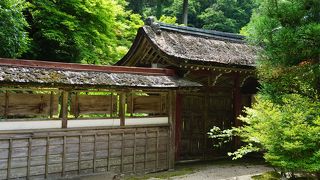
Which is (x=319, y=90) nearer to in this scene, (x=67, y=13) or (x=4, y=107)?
(x=4, y=107)

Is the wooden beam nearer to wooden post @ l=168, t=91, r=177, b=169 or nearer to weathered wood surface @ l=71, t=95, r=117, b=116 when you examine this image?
weathered wood surface @ l=71, t=95, r=117, b=116

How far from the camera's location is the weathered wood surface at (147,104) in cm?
1070

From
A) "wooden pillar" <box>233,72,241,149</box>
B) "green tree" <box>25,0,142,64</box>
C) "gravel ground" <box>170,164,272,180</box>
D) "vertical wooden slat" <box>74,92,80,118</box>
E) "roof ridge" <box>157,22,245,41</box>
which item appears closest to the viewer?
"vertical wooden slat" <box>74,92,80,118</box>

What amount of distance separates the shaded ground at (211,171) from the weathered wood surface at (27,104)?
2.21 metres

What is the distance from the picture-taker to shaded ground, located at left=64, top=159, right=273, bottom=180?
34.0 ft

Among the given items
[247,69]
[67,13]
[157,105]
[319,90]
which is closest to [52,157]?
[157,105]

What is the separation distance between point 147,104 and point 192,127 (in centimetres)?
281

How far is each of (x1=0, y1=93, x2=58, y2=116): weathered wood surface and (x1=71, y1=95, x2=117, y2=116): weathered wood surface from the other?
23.2 inches

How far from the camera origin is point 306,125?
7.04 m

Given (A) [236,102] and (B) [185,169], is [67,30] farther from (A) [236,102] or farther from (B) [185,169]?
(B) [185,169]

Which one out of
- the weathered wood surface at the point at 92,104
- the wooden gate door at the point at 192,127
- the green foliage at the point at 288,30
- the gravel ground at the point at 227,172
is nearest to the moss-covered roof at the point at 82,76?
the weathered wood surface at the point at 92,104

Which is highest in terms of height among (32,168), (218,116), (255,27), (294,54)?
(255,27)

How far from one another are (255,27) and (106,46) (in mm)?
10907

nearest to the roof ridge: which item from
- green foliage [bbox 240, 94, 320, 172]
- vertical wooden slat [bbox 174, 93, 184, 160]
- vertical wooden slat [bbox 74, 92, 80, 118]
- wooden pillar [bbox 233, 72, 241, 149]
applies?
wooden pillar [bbox 233, 72, 241, 149]
